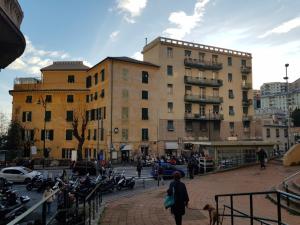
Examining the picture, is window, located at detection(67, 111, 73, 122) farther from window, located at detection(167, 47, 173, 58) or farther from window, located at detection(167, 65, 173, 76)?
window, located at detection(167, 47, 173, 58)

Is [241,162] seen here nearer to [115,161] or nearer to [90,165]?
[90,165]

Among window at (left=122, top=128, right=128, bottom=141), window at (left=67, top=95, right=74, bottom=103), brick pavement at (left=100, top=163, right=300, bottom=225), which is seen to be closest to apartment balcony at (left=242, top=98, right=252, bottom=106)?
window at (left=122, top=128, right=128, bottom=141)

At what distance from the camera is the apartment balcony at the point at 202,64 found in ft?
177

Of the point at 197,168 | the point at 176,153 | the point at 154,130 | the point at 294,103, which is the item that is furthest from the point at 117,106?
the point at 294,103

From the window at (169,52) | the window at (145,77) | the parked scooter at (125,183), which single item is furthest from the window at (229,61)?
the parked scooter at (125,183)

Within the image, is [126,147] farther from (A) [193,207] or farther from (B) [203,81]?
(A) [193,207]

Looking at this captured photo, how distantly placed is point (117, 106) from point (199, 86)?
14.7 m

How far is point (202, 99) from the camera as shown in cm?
5453

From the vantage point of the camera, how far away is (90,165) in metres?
32.2

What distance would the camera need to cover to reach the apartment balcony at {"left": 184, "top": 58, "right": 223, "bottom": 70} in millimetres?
53850

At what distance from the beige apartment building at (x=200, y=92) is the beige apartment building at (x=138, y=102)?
15 cm

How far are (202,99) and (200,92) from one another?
1324 mm

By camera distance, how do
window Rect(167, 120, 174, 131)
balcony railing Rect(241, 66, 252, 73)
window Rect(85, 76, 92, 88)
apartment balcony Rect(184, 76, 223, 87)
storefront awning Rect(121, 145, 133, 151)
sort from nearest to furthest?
storefront awning Rect(121, 145, 133, 151), window Rect(167, 120, 174, 131), apartment balcony Rect(184, 76, 223, 87), window Rect(85, 76, 92, 88), balcony railing Rect(241, 66, 252, 73)

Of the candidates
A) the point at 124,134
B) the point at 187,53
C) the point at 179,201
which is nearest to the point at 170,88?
the point at 187,53
